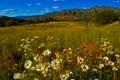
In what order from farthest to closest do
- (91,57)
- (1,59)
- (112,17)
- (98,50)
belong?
(112,17) → (1,59) → (98,50) → (91,57)

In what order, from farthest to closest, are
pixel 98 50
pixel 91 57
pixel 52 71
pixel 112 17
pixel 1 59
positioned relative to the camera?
pixel 112 17
pixel 1 59
pixel 98 50
pixel 91 57
pixel 52 71

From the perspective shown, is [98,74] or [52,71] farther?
[98,74]

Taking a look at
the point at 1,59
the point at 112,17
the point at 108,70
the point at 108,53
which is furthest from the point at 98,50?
the point at 112,17

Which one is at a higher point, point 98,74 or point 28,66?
point 28,66

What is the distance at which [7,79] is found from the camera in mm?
5410

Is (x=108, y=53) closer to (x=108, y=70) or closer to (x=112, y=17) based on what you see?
(x=108, y=70)

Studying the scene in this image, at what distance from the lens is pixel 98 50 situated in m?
6.50

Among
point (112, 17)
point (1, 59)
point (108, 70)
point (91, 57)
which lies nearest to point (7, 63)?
point (1, 59)

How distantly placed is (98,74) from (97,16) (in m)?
88.7

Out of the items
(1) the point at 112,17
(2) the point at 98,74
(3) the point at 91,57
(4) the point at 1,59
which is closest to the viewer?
(2) the point at 98,74

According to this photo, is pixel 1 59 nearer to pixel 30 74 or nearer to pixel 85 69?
pixel 30 74

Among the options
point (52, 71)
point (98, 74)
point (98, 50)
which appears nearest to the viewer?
point (52, 71)

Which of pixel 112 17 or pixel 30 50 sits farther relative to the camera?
pixel 112 17

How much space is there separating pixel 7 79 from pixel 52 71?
1.14 metres
